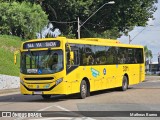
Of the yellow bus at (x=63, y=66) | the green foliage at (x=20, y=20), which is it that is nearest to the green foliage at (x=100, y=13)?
the green foliage at (x=20, y=20)

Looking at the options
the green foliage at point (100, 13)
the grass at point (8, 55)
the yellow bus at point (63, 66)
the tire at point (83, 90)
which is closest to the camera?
the yellow bus at point (63, 66)

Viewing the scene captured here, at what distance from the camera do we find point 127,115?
1384 centimetres

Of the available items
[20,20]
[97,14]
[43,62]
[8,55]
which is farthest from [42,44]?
[97,14]

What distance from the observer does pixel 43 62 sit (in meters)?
19.7

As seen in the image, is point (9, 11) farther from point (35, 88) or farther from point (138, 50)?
point (35, 88)

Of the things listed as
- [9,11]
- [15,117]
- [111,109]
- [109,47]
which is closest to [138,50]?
[109,47]

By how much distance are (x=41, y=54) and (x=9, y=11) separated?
2820 centimetres

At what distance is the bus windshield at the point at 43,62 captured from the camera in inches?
765

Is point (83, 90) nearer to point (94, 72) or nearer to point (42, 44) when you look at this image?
point (94, 72)

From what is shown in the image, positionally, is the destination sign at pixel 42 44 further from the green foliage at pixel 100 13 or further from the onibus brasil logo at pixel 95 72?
the green foliage at pixel 100 13

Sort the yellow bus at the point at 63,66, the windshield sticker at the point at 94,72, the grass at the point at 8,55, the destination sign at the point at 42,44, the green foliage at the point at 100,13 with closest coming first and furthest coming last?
the yellow bus at the point at 63,66
the destination sign at the point at 42,44
the windshield sticker at the point at 94,72
the grass at the point at 8,55
the green foliage at the point at 100,13

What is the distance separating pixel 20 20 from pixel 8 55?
20.8 feet

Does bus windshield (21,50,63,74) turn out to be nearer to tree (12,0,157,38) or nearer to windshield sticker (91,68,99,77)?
windshield sticker (91,68,99,77)

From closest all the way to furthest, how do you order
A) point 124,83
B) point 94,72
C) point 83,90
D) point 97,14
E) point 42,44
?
point 42,44 < point 83,90 < point 94,72 < point 124,83 < point 97,14
